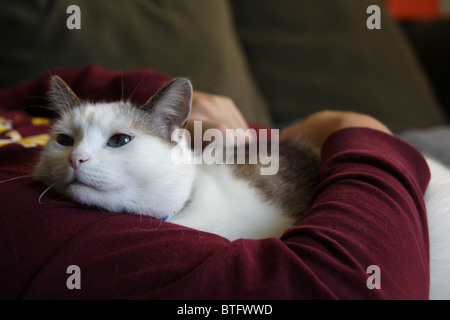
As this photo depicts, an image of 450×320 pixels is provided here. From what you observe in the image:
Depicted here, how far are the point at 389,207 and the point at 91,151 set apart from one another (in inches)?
18.4

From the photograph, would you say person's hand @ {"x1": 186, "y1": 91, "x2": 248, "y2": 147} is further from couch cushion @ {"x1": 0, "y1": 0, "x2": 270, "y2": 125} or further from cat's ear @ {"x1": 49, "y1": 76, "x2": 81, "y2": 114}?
couch cushion @ {"x1": 0, "y1": 0, "x2": 270, "y2": 125}

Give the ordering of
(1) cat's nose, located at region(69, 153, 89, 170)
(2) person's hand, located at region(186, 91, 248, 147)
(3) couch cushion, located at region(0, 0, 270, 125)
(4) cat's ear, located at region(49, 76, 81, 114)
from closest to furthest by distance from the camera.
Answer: (1) cat's nose, located at region(69, 153, 89, 170), (4) cat's ear, located at region(49, 76, 81, 114), (2) person's hand, located at region(186, 91, 248, 147), (3) couch cushion, located at region(0, 0, 270, 125)

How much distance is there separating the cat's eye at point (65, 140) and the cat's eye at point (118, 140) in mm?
80

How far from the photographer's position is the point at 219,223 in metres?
0.79

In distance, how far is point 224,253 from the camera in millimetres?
561

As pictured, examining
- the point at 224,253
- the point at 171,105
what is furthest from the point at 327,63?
the point at 224,253

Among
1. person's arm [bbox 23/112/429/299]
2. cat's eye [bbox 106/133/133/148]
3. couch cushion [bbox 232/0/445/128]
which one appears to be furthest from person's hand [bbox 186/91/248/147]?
couch cushion [bbox 232/0/445/128]

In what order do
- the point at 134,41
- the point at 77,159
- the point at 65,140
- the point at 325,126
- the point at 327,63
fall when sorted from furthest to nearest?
the point at 327,63 < the point at 134,41 < the point at 325,126 < the point at 65,140 < the point at 77,159

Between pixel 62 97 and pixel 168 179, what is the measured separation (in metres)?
0.30

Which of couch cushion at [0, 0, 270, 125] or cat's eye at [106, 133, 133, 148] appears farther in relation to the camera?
couch cushion at [0, 0, 270, 125]

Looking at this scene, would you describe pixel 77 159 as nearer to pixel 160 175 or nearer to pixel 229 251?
pixel 160 175

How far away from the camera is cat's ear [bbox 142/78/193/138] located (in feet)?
2.42

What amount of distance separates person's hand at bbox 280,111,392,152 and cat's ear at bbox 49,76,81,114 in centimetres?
49
